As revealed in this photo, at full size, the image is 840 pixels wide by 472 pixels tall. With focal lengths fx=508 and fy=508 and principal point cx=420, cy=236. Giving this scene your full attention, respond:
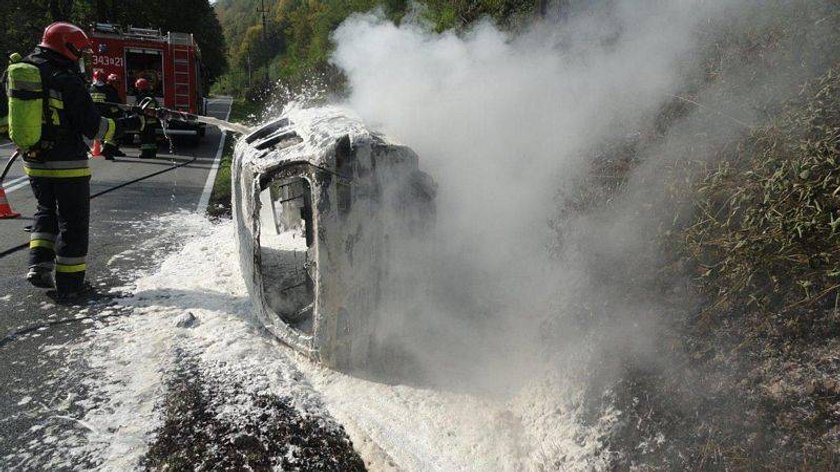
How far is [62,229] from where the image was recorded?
3.88 metres

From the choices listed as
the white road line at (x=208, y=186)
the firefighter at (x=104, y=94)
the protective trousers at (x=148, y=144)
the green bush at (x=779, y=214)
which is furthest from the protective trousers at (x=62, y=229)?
the protective trousers at (x=148, y=144)

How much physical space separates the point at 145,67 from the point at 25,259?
1132 cm

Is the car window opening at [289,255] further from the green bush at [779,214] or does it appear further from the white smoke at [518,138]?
the green bush at [779,214]

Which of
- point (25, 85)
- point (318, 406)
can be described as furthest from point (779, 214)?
point (25, 85)

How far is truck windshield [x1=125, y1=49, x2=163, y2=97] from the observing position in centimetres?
1369

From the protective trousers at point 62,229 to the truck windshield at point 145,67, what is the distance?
36.7 feet

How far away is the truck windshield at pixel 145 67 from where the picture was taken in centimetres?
1369

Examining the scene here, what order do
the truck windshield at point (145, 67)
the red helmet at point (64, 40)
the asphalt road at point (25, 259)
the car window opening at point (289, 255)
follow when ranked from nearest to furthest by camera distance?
1. the asphalt road at point (25, 259)
2. the car window opening at point (289, 255)
3. the red helmet at point (64, 40)
4. the truck windshield at point (145, 67)

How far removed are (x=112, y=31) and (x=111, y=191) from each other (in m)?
8.43

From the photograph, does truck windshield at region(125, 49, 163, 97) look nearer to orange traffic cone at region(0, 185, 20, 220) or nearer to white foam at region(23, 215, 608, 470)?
orange traffic cone at region(0, 185, 20, 220)

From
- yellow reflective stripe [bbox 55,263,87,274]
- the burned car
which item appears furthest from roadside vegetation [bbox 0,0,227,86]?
the burned car

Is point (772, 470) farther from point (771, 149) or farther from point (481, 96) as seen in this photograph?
point (481, 96)

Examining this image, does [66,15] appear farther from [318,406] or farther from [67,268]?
[318,406]

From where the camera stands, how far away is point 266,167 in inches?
120
